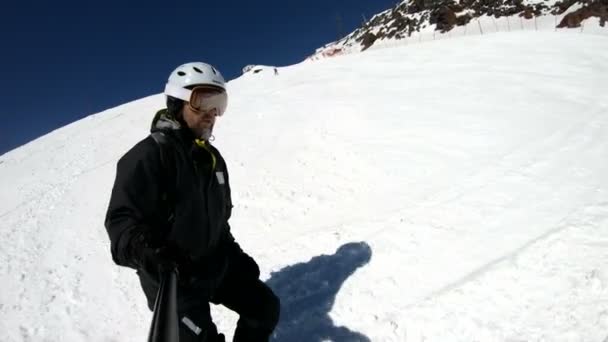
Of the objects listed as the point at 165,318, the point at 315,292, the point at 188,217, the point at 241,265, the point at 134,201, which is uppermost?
the point at 134,201

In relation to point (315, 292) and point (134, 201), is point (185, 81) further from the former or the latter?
point (315, 292)

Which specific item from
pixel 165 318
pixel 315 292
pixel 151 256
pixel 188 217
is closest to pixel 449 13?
pixel 315 292

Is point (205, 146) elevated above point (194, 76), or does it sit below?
below

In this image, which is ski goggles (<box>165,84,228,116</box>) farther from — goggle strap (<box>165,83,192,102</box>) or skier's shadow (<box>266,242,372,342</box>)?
skier's shadow (<box>266,242,372,342</box>)

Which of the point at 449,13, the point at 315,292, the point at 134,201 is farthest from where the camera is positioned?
the point at 449,13

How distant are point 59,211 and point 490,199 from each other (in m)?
8.09

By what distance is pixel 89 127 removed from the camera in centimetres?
1645

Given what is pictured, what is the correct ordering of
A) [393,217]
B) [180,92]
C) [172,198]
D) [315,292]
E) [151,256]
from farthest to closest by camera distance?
[393,217] < [315,292] < [180,92] < [172,198] < [151,256]

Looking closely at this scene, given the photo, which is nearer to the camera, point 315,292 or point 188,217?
point 188,217

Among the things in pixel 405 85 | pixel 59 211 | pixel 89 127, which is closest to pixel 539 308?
pixel 59 211

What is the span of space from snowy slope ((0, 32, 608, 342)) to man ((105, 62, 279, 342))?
110cm

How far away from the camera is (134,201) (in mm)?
2236

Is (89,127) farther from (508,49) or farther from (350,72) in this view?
(508,49)

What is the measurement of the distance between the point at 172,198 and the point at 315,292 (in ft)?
8.12
